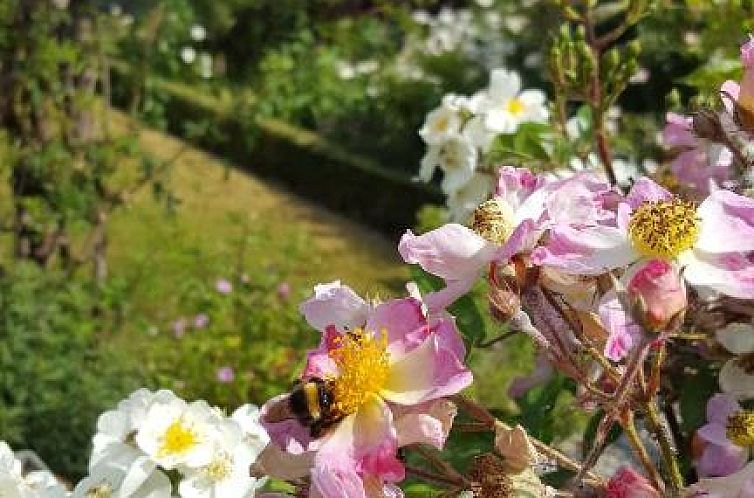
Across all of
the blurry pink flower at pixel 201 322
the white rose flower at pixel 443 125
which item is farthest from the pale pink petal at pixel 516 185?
the blurry pink flower at pixel 201 322

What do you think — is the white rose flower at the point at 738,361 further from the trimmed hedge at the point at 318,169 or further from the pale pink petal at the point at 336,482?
the trimmed hedge at the point at 318,169

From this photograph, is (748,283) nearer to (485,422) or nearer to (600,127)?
(485,422)

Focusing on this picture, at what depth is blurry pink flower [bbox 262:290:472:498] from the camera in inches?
27.5

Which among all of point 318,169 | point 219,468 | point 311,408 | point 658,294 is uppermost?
point 658,294

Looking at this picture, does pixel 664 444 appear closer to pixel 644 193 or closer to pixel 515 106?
pixel 644 193

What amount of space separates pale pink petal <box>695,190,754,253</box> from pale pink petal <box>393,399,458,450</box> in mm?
169

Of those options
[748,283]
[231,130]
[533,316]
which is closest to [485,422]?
[533,316]

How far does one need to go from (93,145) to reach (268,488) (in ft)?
10.8

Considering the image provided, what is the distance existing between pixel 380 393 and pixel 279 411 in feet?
0.18

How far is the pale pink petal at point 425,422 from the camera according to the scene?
2.31ft

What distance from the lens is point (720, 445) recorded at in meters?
0.95

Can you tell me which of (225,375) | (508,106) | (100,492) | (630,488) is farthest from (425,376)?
(225,375)

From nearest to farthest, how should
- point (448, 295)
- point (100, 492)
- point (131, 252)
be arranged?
1. point (448, 295)
2. point (100, 492)
3. point (131, 252)

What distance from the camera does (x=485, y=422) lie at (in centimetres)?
78
